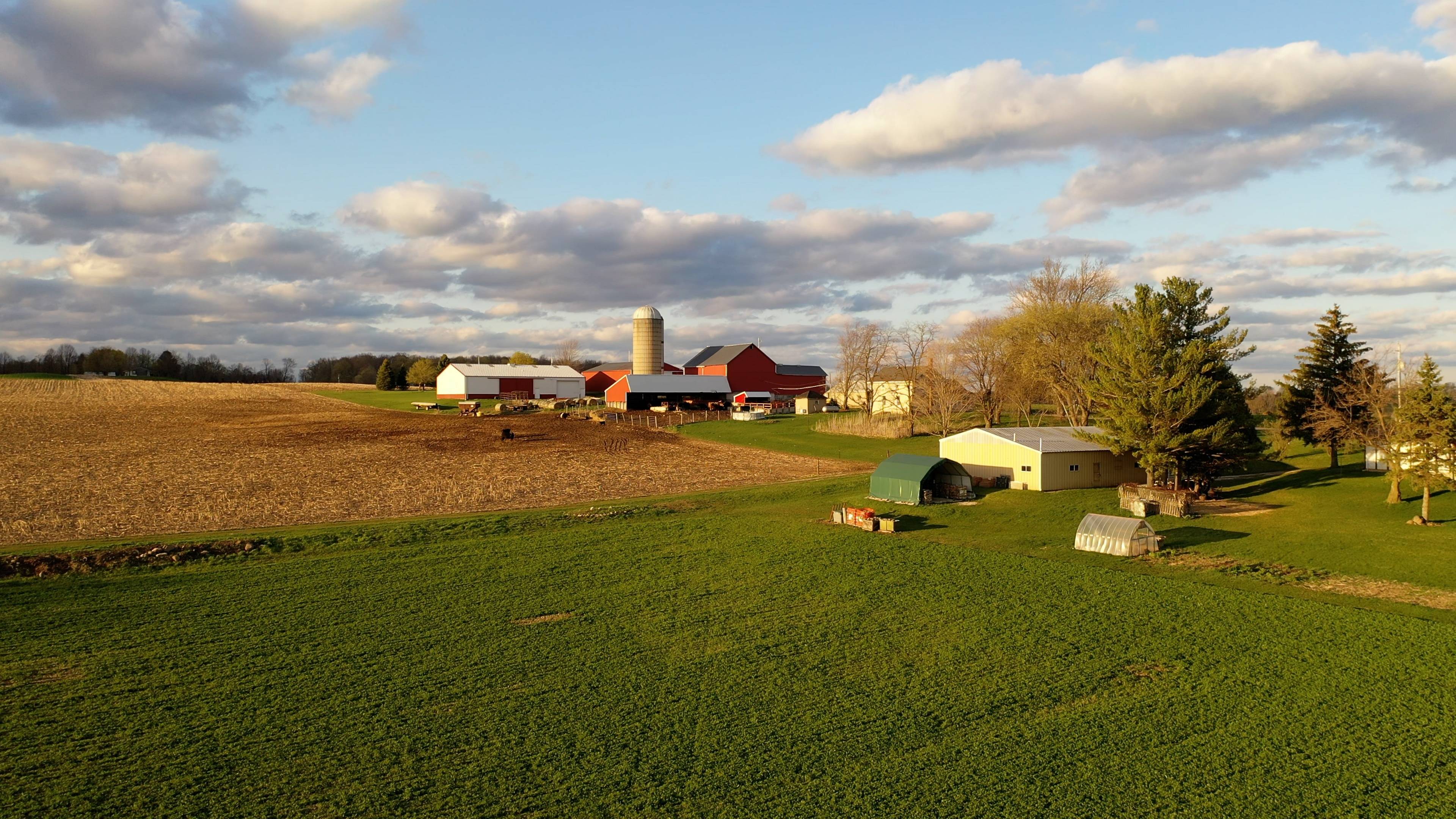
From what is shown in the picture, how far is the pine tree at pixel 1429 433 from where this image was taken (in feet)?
117

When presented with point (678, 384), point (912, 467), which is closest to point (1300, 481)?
point (912, 467)

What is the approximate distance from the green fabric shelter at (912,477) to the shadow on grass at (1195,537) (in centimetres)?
1085

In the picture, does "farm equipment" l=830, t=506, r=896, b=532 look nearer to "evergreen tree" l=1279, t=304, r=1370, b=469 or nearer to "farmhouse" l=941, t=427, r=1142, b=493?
"farmhouse" l=941, t=427, r=1142, b=493

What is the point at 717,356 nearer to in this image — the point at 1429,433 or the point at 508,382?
the point at 508,382

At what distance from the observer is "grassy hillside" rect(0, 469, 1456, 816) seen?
13.9m

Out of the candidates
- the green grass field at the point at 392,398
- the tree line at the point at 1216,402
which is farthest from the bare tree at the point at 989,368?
the green grass field at the point at 392,398

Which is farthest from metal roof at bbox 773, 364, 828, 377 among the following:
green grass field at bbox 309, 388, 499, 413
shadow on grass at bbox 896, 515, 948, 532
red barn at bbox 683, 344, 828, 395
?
shadow on grass at bbox 896, 515, 948, 532

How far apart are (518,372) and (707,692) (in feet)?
340

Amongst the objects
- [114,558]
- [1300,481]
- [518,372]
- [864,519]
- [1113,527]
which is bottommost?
[114,558]

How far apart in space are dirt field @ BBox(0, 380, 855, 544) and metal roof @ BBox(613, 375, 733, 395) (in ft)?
50.0

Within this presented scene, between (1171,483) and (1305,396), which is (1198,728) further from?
(1305,396)

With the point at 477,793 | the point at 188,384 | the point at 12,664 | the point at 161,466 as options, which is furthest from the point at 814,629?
the point at 188,384

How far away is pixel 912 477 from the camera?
43281mm

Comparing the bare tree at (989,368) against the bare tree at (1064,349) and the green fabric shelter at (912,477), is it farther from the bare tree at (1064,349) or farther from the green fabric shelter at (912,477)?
the green fabric shelter at (912,477)
